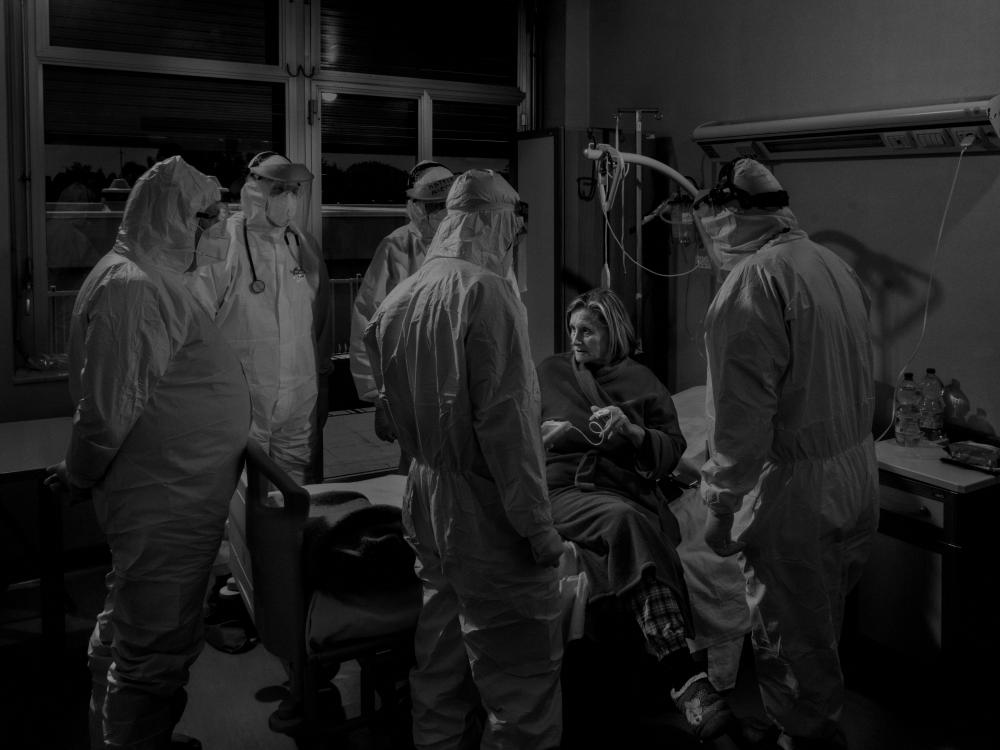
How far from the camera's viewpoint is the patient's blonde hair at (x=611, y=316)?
3.11 m

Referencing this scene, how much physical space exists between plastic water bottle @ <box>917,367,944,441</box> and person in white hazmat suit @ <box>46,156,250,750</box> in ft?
7.31

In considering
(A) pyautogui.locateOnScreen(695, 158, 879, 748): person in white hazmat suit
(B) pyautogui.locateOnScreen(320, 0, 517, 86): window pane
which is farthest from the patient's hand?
(B) pyautogui.locateOnScreen(320, 0, 517, 86): window pane

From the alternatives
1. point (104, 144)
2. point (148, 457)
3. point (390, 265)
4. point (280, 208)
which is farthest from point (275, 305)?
point (148, 457)

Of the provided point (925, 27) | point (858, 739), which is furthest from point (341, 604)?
point (925, 27)

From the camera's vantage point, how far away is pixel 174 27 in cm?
394

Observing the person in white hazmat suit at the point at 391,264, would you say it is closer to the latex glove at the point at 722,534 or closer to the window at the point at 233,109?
the window at the point at 233,109

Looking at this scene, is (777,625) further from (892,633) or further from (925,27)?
Result: (925,27)

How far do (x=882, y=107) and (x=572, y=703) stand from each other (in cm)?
218

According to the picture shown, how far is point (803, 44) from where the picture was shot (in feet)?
11.7

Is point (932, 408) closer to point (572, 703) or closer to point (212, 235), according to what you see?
point (572, 703)

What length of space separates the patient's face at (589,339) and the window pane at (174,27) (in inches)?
79.9

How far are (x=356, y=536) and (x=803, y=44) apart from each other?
8.34 ft

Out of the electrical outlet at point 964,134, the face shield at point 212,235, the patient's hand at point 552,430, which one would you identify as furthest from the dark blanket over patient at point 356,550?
the electrical outlet at point 964,134

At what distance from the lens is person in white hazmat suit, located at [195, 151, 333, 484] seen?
346 cm
